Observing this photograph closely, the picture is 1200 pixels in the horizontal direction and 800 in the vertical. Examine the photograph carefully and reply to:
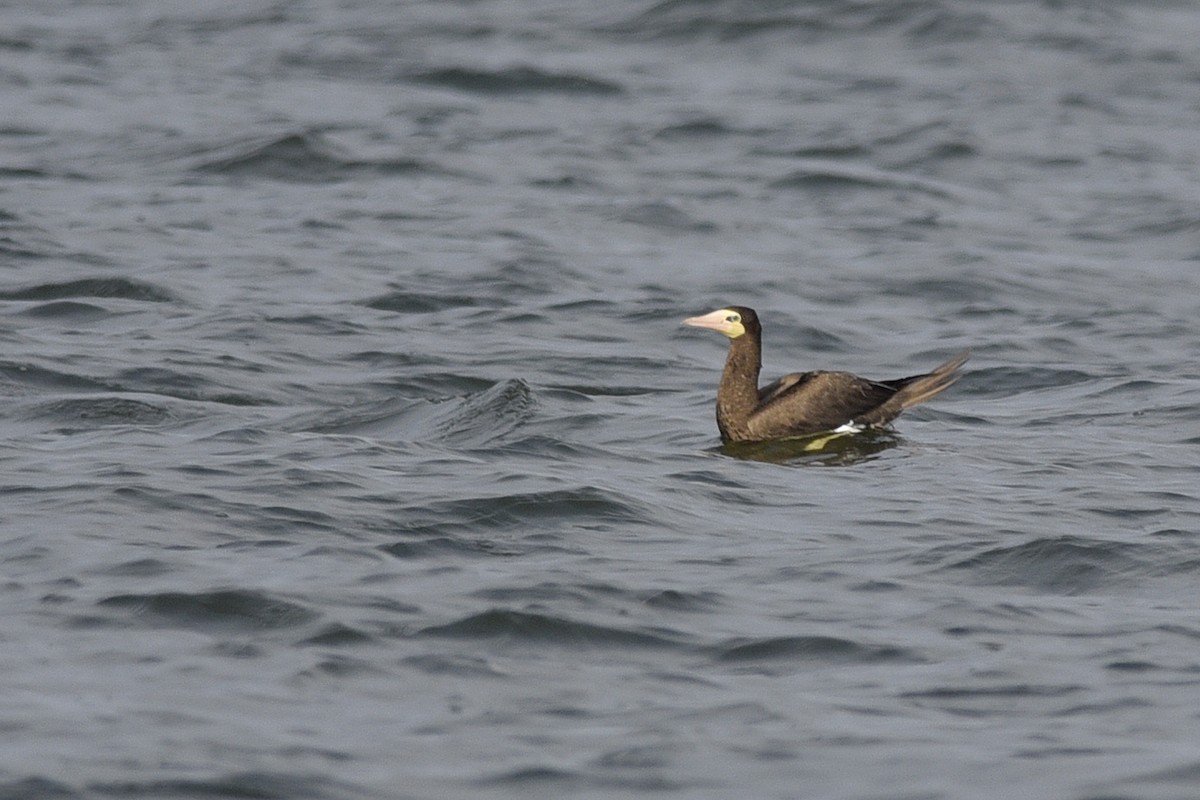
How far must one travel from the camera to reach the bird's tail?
13.1 meters

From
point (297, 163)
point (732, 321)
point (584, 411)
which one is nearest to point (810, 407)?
point (732, 321)

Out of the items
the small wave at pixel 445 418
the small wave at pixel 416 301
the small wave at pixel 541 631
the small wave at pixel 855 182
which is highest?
the small wave at pixel 541 631

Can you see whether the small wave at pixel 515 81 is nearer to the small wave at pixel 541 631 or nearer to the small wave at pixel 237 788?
the small wave at pixel 541 631

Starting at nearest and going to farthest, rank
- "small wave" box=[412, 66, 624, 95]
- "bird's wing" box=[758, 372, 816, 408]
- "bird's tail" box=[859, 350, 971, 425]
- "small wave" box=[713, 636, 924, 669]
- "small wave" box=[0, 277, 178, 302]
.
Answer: "small wave" box=[713, 636, 924, 669] < "bird's wing" box=[758, 372, 816, 408] < "bird's tail" box=[859, 350, 971, 425] < "small wave" box=[0, 277, 178, 302] < "small wave" box=[412, 66, 624, 95]

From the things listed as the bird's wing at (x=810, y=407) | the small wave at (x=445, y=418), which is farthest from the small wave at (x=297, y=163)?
the bird's wing at (x=810, y=407)

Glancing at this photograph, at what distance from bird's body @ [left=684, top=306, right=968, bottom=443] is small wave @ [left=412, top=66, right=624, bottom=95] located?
13741mm

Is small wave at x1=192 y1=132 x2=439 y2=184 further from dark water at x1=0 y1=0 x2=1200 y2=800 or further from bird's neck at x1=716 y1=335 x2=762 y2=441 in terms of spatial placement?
bird's neck at x1=716 y1=335 x2=762 y2=441

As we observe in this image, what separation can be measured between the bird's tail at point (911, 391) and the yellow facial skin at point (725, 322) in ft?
3.01

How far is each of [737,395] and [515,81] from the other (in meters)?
14.4

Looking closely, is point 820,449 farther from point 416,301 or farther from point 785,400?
point 416,301

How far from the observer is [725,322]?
1311cm

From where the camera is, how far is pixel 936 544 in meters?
10.1

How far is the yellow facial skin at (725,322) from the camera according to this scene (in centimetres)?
1303

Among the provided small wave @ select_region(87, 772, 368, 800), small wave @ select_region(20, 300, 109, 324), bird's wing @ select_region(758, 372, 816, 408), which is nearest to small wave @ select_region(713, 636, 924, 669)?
small wave @ select_region(87, 772, 368, 800)
